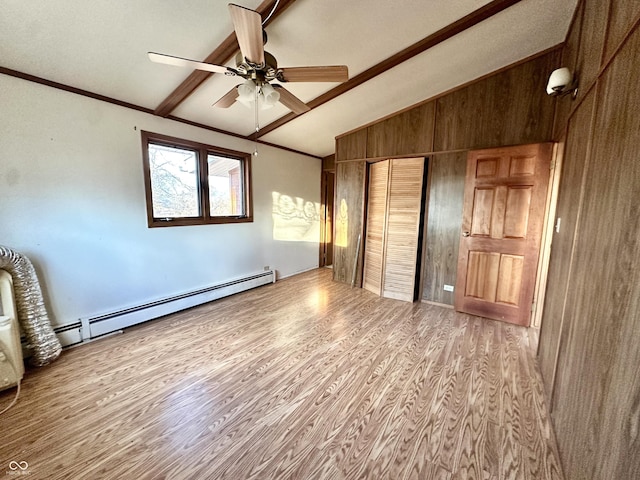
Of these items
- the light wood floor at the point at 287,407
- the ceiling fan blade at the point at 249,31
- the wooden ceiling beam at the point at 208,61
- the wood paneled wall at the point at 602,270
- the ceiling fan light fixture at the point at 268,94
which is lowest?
the light wood floor at the point at 287,407

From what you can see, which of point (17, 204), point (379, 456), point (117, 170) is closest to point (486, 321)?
point (379, 456)

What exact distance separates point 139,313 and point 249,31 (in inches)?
119

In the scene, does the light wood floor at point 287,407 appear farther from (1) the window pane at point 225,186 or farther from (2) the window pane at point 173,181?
(1) the window pane at point 225,186

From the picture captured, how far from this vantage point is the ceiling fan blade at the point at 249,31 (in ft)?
4.33

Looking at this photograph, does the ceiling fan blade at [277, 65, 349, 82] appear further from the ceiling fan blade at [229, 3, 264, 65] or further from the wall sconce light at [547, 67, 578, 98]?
the wall sconce light at [547, 67, 578, 98]

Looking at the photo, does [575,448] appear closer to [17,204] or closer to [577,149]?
[577,149]

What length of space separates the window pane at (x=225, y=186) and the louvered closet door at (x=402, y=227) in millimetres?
2382

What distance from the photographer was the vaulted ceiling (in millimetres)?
1779

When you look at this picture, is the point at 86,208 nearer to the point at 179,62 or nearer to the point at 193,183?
the point at 193,183

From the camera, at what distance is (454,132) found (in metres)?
3.35

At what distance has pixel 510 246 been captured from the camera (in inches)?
117

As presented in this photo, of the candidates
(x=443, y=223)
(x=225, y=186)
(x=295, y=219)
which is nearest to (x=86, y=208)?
(x=225, y=186)

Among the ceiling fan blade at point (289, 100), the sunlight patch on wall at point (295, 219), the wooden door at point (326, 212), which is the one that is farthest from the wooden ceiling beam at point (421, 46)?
the wooden door at point (326, 212)

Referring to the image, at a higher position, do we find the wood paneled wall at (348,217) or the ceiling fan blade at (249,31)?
the ceiling fan blade at (249,31)
